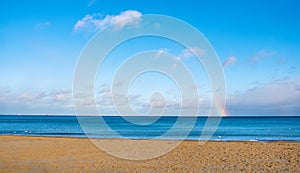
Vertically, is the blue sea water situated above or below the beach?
above

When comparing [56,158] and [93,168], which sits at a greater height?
[56,158]

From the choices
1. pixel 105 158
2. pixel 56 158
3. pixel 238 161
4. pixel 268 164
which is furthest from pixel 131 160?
pixel 268 164

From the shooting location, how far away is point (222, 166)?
43.4 ft

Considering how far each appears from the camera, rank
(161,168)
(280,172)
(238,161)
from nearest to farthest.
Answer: (280,172) < (161,168) < (238,161)

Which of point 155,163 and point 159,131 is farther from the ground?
point 159,131

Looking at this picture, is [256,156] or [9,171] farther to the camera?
[256,156]

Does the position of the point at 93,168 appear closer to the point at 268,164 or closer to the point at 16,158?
the point at 16,158

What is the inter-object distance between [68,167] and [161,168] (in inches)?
137

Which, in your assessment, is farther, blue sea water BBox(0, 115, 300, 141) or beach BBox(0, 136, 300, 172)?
blue sea water BBox(0, 115, 300, 141)

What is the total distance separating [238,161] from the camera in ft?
47.4

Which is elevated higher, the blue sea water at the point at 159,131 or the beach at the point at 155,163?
the blue sea water at the point at 159,131

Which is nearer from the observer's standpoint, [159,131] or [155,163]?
[155,163]

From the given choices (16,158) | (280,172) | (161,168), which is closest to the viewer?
(280,172)

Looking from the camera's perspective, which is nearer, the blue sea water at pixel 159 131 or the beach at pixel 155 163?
the beach at pixel 155 163
